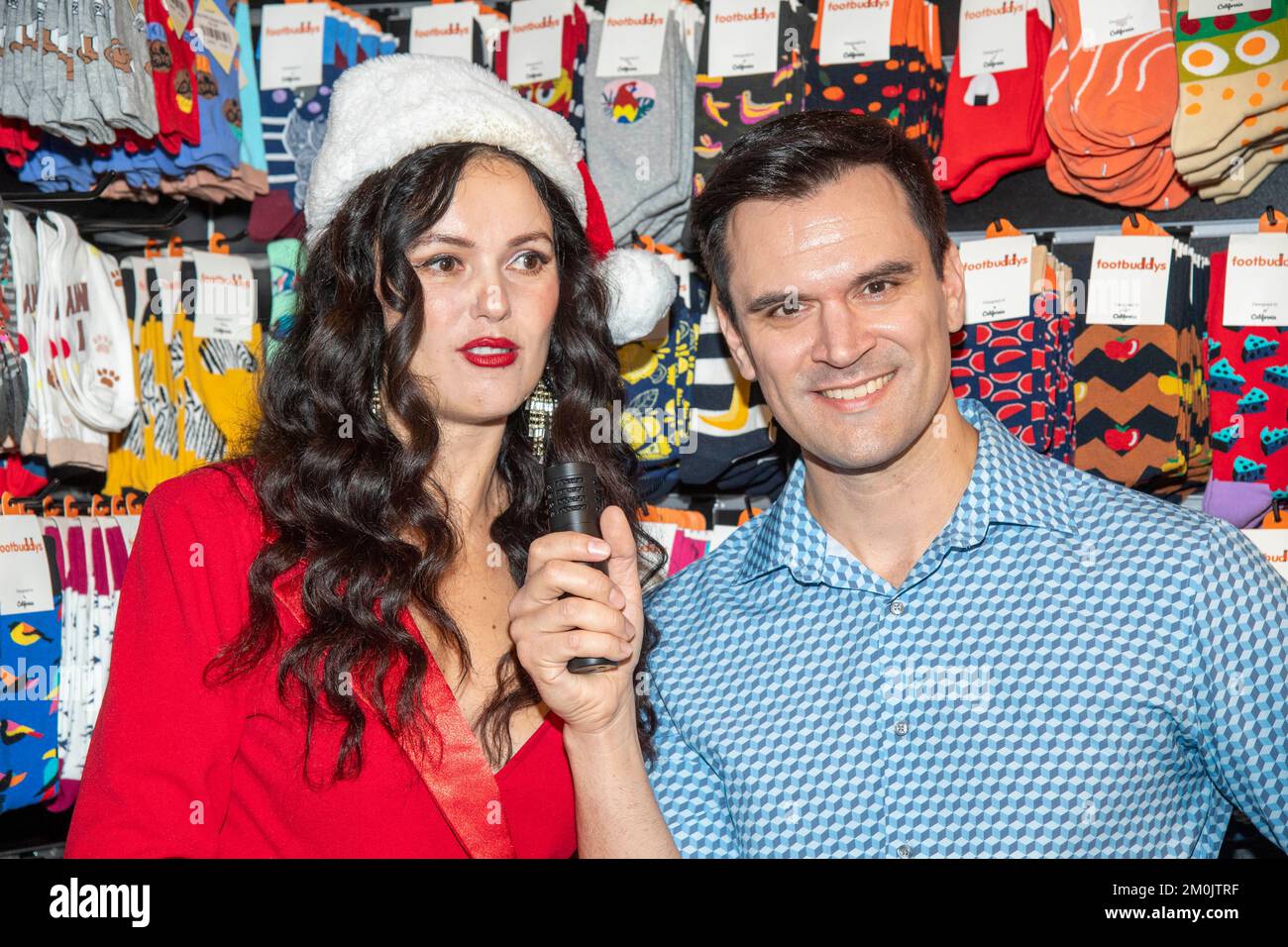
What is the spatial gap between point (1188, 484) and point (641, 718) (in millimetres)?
1541

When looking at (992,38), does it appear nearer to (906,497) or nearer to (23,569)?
(906,497)

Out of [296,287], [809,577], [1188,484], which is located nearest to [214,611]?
[296,287]

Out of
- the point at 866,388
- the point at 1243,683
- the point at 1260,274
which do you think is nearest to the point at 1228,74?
the point at 1260,274

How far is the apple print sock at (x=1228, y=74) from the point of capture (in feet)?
8.22

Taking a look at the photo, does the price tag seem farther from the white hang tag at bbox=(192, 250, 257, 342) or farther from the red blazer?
the red blazer

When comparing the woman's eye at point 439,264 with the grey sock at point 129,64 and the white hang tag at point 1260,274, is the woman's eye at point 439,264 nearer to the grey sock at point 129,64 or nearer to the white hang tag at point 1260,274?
the grey sock at point 129,64

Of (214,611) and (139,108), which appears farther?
(139,108)

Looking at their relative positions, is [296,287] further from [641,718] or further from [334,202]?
[641,718]

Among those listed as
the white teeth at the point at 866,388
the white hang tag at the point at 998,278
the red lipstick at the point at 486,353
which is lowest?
the white teeth at the point at 866,388

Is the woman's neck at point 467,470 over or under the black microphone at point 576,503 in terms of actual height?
under

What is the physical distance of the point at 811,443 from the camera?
180cm

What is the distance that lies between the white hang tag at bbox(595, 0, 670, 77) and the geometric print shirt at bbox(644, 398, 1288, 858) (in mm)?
1375

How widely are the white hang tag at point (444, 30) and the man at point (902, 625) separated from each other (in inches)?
51.0

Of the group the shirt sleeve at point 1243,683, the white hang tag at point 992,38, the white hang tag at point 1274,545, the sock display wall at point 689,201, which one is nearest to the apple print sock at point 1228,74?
the sock display wall at point 689,201
